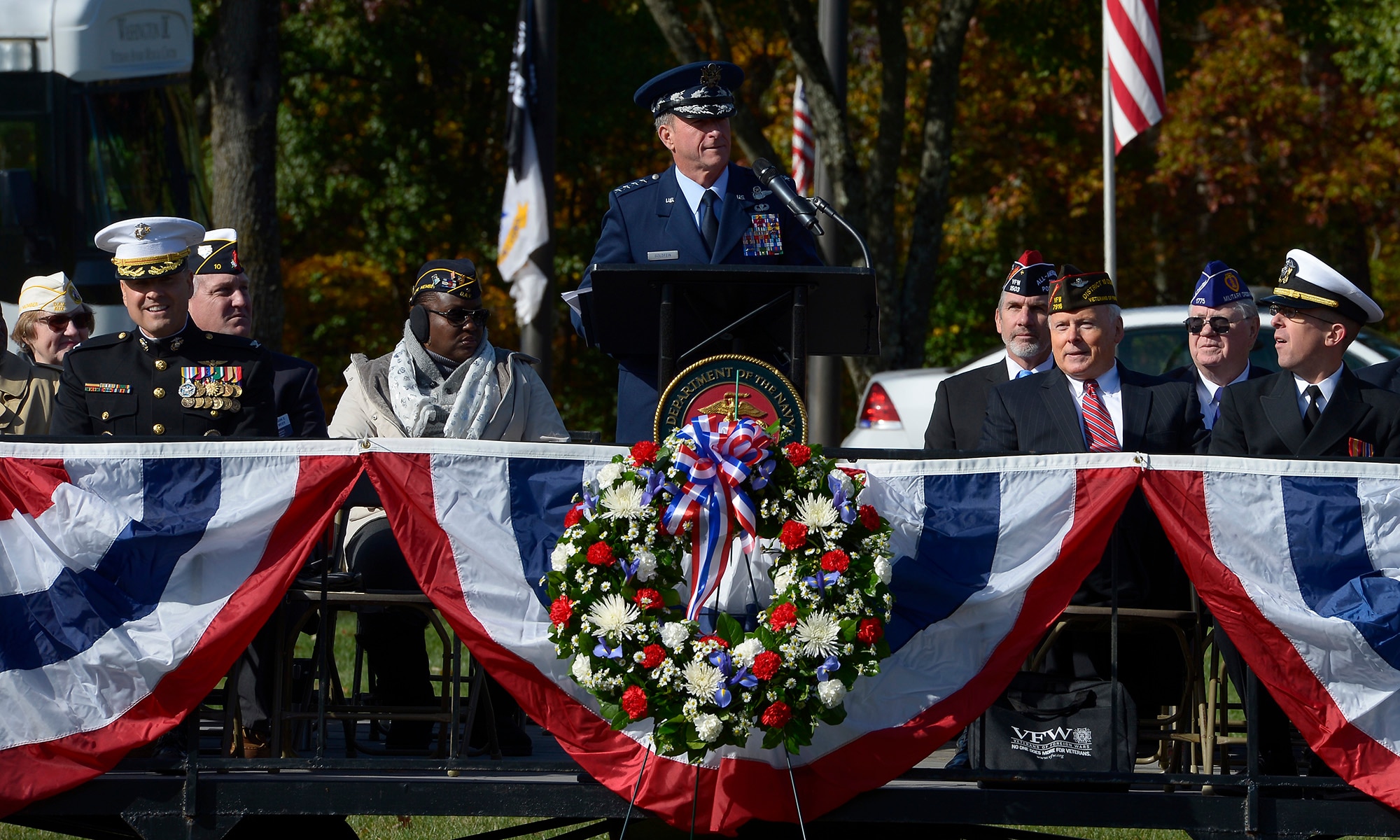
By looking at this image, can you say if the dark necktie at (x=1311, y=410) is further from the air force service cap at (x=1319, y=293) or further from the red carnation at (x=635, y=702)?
the red carnation at (x=635, y=702)

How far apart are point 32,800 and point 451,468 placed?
1.52m

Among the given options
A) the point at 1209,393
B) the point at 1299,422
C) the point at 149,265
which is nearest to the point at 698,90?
the point at 149,265

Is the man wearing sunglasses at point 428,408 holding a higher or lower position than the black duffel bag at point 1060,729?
higher

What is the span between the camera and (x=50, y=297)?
786cm

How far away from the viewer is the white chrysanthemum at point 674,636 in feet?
14.6

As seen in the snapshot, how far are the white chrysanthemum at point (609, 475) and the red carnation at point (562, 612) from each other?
1.08ft

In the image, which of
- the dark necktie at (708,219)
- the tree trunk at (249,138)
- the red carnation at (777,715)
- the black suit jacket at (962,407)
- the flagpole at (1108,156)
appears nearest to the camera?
the red carnation at (777,715)

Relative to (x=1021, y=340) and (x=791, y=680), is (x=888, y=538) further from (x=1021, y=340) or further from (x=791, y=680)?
(x=1021, y=340)

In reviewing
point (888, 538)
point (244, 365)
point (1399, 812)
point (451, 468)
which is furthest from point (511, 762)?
point (1399, 812)

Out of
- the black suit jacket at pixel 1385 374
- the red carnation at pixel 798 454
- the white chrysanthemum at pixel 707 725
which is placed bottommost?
the white chrysanthemum at pixel 707 725

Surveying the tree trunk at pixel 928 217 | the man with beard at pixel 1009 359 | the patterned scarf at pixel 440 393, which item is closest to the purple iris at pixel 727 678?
the patterned scarf at pixel 440 393

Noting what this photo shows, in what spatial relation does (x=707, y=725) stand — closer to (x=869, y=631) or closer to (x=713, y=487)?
(x=869, y=631)

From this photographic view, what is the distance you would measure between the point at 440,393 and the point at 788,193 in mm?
1757

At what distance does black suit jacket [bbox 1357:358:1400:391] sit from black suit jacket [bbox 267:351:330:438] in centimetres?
448
